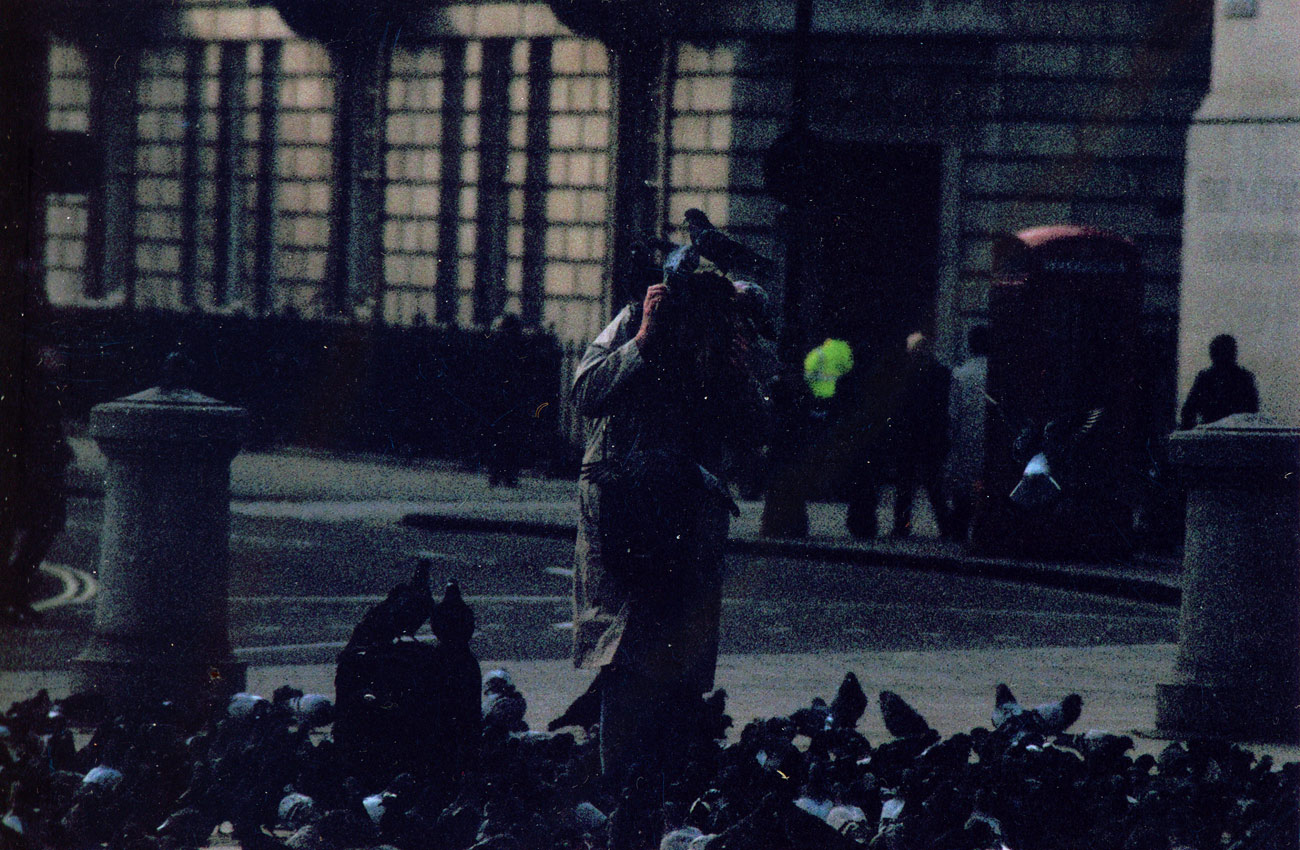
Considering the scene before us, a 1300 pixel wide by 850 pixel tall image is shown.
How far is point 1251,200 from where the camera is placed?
66.4ft

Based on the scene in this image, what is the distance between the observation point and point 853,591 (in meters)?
14.0

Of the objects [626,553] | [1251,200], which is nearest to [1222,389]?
[1251,200]

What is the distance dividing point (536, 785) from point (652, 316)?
4.33 ft

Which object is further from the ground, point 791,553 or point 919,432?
point 919,432

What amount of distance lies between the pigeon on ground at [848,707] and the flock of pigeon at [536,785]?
64 mm

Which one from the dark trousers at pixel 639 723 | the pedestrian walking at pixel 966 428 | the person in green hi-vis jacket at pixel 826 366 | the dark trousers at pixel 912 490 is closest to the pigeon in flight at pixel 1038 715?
the dark trousers at pixel 639 723

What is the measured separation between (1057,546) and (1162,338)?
5.99 meters

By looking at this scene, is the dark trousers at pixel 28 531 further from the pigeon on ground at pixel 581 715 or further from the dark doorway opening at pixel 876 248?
the dark doorway opening at pixel 876 248

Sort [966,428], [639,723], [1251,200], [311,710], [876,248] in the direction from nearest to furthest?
[639,723]
[311,710]
[966,428]
[1251,200]
[876,248]

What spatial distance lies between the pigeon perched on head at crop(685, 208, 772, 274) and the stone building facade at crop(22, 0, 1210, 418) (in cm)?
1031

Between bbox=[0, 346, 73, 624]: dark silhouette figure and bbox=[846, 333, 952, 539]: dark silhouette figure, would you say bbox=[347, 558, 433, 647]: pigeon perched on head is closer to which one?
bbox=[0, 346, 73, 624]: dark silhouette figure

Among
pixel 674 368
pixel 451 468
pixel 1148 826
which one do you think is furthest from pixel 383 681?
pixel 451 468

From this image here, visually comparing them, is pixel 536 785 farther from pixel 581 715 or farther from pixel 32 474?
pixel 32 474

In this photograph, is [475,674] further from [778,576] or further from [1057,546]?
[1057,546]
